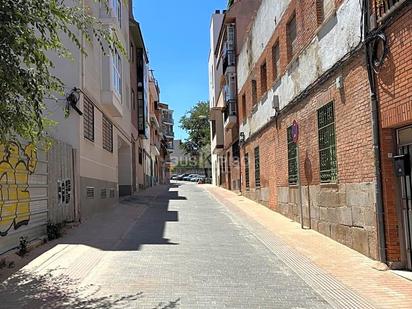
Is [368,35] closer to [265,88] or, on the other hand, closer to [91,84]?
[91,84]

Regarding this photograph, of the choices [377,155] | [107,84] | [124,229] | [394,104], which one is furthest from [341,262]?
[107,84]

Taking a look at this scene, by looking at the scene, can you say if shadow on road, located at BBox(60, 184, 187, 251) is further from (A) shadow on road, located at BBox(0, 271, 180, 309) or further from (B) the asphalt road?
(A) shadow on road, located at BBox(0, 271, 180, 309)

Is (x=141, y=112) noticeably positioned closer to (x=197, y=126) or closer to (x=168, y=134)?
(x=197, y=126)

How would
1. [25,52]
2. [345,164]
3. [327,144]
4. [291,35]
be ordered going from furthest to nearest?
[291,35]
[327,144]
[345,164]
[25,52]

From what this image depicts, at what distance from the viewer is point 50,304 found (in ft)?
21.7

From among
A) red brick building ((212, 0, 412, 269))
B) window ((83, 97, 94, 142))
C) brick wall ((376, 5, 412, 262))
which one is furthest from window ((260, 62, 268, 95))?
brick wall ((376, 5, 412, 262))

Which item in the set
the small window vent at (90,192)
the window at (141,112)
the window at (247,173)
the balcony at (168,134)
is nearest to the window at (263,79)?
the window at (247,173)

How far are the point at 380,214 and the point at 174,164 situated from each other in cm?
10376

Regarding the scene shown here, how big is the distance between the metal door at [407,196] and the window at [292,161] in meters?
6.63

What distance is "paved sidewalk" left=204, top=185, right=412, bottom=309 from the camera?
6980 millimetres

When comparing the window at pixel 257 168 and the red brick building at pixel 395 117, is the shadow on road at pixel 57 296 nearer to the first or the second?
the red brick building at pixel 395 117

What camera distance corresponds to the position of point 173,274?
837cm

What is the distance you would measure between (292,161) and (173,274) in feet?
27.3

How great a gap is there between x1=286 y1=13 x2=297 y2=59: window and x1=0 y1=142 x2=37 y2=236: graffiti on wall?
8071 millimetres
